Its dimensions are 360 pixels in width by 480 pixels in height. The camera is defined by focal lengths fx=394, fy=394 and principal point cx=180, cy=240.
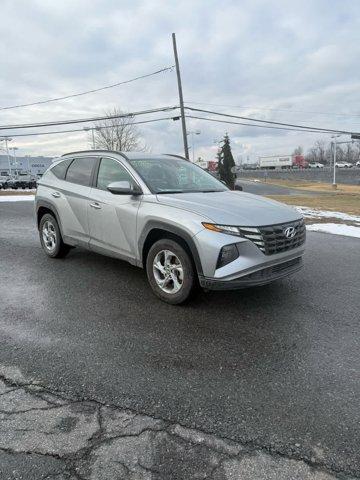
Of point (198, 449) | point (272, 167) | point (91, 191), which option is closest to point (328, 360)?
point (198, 449)

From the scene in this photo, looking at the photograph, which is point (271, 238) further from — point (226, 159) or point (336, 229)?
point (226, 159)

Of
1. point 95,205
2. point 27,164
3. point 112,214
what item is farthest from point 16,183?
point 27,164

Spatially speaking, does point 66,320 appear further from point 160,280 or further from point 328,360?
point 328,360

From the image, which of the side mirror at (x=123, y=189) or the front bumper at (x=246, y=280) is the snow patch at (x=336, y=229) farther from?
the side mirror at (x=123, y=189)

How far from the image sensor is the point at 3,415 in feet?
8.67

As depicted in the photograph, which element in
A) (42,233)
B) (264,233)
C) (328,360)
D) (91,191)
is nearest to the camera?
(328,360)

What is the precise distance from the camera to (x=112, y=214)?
16.8 ft

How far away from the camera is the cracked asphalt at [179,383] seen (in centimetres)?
224

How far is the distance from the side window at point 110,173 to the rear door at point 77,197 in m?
0.21

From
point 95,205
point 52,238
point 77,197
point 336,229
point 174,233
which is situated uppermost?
point 77,197

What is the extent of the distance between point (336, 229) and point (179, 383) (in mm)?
8202

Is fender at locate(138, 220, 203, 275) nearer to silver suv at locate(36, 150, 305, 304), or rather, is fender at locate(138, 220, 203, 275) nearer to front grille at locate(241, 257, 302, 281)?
silver suv at locate(36, 150, 305, 304)

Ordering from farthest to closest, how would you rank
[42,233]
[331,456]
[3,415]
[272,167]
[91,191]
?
[272,167] → [42,233] → [91,191] → [3,415] → [331,456]

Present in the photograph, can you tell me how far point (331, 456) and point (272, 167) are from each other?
125454mm
